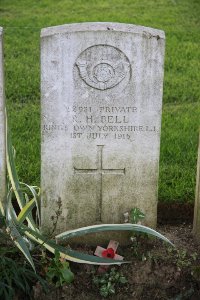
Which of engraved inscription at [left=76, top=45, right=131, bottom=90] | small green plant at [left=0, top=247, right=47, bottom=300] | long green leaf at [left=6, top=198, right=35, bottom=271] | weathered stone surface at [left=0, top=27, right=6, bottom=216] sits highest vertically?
engraved inscription at [left=76, top=45, right=131, bottom=90]

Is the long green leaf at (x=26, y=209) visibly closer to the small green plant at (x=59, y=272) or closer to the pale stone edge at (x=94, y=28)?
the small green plant at (x=59, y=272)

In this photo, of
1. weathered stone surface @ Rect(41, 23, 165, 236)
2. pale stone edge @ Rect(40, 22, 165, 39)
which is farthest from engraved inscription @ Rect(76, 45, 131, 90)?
pale stone edge @ Rect(40, 22, 165, 39)

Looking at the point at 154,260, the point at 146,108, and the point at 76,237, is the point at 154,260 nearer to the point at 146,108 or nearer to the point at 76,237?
the point at 76,237

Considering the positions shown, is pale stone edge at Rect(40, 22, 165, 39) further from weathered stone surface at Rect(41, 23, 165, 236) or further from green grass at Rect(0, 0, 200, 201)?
green grass at Rect(0, 0, 200, 201)

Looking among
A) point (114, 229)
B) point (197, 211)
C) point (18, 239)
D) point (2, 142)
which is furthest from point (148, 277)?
point (2, 142)

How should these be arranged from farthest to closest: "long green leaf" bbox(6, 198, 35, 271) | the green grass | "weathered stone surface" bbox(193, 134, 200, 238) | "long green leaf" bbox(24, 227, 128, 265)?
the green grass → "weathered stone surface" bbox(193, 134, 200, 238) → "long green leaf" bbox(24, 227, 128, 265) → "long green leaf" bbox(6, 198, 35, 271)

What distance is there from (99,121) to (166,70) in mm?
3737

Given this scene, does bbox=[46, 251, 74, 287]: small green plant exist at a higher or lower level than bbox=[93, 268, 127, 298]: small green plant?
higher

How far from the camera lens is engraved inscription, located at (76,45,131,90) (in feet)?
12.9

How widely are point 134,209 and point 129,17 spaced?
581 centimetres

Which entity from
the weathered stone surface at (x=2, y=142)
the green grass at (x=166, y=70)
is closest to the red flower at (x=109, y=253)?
the weathered stone surface at (x=2, y=142)

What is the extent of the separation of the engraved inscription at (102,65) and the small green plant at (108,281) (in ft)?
3.83

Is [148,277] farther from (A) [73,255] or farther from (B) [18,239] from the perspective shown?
(B) [18,239]

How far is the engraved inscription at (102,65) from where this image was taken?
12.9 feet
